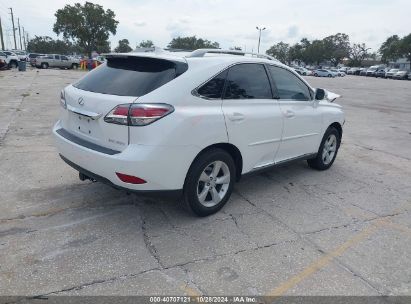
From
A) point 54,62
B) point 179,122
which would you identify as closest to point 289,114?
point 179,122

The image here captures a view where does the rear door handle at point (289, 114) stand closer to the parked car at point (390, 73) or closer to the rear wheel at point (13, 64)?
the rear wheel at point (13, 64)

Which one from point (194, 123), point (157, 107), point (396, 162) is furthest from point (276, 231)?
point (396, 162)

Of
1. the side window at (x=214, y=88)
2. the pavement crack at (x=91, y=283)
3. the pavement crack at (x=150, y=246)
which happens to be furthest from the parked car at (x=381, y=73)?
the pavement crack at (x=91, y=283)

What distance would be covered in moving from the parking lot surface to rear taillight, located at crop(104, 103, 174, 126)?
2.68 ft

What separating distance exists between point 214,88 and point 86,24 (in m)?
62.5

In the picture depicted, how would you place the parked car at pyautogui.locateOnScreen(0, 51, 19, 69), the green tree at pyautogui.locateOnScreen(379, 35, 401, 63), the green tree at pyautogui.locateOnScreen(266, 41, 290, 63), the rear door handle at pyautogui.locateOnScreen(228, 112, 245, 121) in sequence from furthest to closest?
the green tree at pyautogui.locateOnScreen(266, 41, 290, 63), the green tree at pyautogui.locateOnScreen(379, 35, 401, 63), the parked car at pyautogui.locateOnScreen(0, 51, 19, 69), the rear door handle at pyautogui.locateOnScreen(228, 112, 245, 121)

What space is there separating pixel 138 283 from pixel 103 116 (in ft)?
5.09

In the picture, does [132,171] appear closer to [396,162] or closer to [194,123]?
[194,123]

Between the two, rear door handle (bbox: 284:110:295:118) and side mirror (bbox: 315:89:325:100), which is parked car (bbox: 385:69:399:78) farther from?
rear door handle (bbox: 284:110:295:118)

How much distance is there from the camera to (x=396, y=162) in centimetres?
675

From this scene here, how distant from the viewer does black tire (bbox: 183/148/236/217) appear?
143 inches

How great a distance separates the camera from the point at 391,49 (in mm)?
80938

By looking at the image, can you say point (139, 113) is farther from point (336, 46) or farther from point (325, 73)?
point (336, 46)

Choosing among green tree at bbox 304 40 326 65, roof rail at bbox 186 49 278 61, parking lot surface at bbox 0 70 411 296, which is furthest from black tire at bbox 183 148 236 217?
green tree at bbox 304 40 326 65
